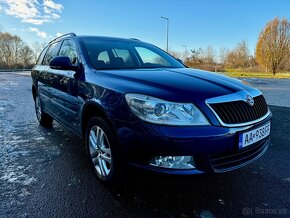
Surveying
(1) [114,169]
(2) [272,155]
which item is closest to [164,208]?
(1) [114,169]

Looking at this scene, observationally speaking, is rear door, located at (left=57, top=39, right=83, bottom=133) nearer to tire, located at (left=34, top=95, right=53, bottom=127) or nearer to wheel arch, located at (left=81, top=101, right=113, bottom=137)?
wheel arch, located at (left=81, top=101, right=113, bottom=137)

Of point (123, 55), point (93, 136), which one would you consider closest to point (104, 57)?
point (123, 55)

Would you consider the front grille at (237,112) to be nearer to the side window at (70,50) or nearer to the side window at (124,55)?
the side window at (124,55)

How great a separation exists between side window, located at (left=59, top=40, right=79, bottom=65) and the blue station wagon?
0.51 feet

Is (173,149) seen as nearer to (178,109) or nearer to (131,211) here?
(178,109)

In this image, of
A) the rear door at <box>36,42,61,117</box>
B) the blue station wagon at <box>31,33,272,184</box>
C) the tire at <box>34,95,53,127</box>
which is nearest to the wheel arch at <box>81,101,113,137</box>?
the blue station wagon at <box>31,33,272,184</box>

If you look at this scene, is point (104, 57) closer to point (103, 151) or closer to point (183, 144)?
point (103, 151)

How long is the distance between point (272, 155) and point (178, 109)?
2.21 meters

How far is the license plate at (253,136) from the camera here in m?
2.27

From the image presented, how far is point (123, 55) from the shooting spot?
3.63 m

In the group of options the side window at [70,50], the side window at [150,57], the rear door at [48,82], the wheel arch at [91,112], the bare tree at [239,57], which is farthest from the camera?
the bare tree at [239,57]

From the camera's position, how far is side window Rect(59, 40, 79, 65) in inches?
133

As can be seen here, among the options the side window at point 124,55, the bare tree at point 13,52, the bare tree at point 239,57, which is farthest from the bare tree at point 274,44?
the bare tree at point 13,52

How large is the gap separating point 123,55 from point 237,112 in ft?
6.23
